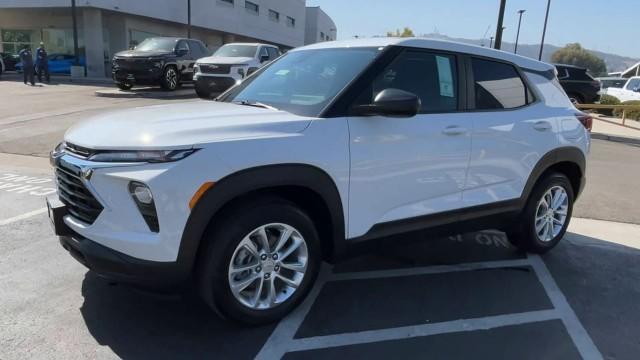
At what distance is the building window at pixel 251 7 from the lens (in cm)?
4983

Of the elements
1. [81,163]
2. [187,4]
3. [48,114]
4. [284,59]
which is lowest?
[48,114]

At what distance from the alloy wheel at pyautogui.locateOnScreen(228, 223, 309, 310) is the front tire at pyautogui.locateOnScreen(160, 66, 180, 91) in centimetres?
1594

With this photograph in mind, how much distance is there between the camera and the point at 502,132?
13.6 ft

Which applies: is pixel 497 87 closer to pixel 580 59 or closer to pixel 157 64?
pixel 157 64

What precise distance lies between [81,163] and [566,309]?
134 inches

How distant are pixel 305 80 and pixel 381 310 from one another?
1.72 meters

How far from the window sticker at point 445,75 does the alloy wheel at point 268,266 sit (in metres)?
1.62

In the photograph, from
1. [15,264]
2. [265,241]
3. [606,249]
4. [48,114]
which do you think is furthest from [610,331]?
[48,114]

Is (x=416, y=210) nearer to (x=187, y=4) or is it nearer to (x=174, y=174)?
(x=174, y=174)

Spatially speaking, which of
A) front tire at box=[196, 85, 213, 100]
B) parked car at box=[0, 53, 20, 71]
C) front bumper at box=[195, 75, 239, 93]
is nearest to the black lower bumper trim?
front bumper at box=[195, 75, 239, 93]

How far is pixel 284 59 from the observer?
14.4ft

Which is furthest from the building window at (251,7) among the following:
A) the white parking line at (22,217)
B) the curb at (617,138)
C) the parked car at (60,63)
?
the white parking line at (22,217)

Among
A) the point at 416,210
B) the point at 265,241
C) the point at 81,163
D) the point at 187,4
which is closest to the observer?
the point at 81,163

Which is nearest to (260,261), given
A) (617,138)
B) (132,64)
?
(617,138)
